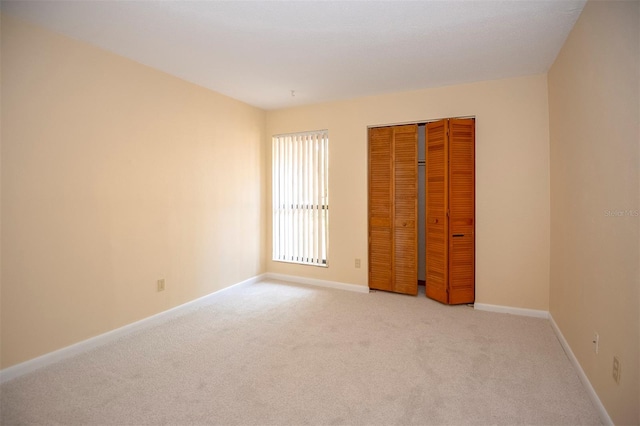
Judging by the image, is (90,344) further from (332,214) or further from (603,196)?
(603,196)

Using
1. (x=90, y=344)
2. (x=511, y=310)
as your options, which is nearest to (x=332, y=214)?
(x=511, y=310)

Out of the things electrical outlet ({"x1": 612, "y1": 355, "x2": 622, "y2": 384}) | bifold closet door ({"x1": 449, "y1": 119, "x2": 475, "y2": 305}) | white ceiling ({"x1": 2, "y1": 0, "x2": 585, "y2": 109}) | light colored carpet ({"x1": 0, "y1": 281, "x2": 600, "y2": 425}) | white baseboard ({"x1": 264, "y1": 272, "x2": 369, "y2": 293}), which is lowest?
light colored carpet ({"x1": 0, "y1": 281, "x2": 600, "y2": 425})

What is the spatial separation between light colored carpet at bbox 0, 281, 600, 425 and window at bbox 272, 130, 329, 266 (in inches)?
57.0

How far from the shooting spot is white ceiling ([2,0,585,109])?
2.18 m

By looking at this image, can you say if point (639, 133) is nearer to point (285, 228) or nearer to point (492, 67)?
point (492, 67)

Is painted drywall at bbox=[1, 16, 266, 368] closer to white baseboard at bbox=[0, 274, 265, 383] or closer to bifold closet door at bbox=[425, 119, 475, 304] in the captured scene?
white baseboard at bbox=[0, 274, 265, 383]

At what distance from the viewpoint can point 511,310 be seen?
3.50m

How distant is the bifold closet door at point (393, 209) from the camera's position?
159 inches

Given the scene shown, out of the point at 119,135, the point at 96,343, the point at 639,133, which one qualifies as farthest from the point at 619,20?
the point at 96,343

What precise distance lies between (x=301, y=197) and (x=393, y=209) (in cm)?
135

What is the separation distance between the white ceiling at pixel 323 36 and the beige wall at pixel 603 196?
1.42 ft

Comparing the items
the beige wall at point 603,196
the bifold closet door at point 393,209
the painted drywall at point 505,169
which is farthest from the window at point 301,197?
the beige wall at point 603,196

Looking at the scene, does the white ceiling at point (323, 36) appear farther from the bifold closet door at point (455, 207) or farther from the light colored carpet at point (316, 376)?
the light colored carpet at point (316, 376)

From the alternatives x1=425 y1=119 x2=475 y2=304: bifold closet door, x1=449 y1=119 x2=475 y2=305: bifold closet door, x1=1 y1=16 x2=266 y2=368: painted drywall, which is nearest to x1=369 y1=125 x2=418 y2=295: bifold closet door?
x1=425 y1=119 x2=475 y2=304: bifold closet door
